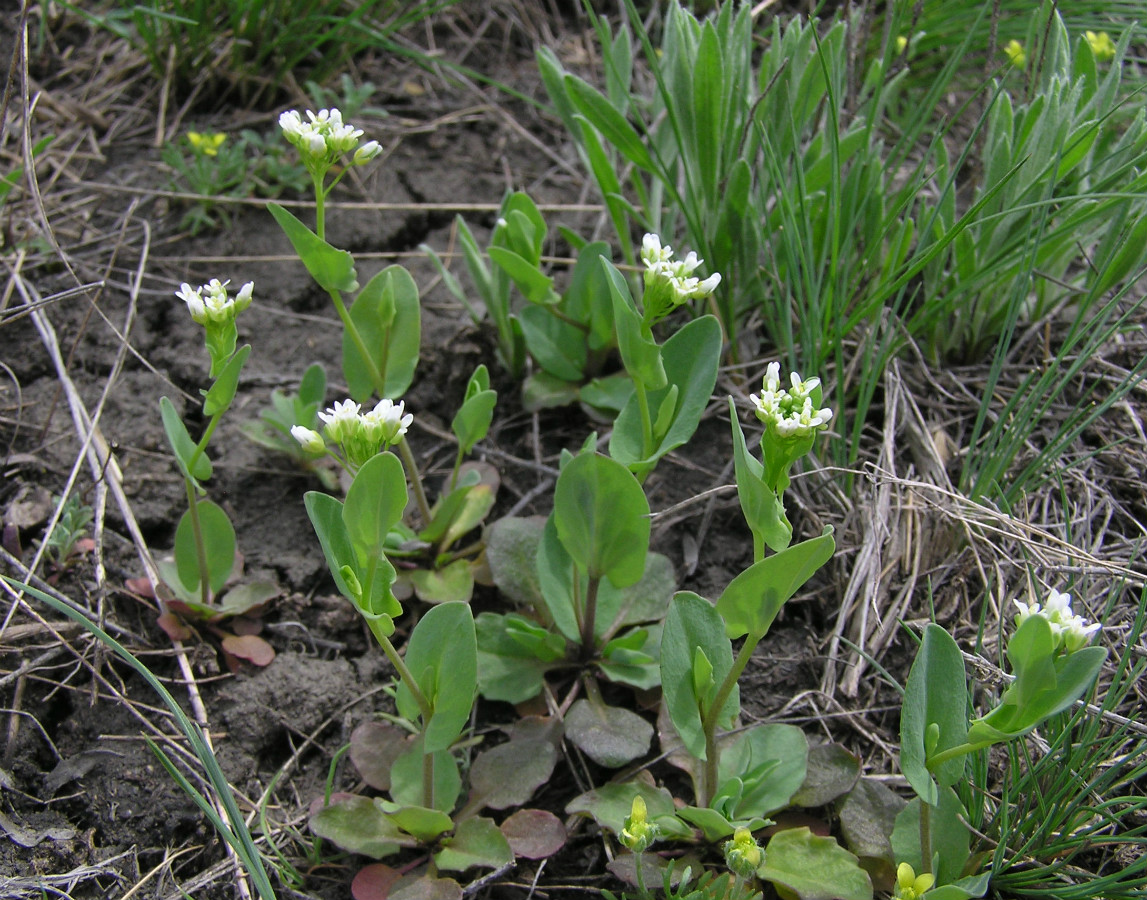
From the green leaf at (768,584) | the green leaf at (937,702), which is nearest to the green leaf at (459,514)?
the green leaf at (768,584)

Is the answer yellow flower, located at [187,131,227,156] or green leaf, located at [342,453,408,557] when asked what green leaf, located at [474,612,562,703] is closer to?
green leaf, located at [342,453,408,557]

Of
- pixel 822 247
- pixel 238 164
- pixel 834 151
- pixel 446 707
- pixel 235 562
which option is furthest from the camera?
pixel 238 164

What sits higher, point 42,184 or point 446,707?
point 42,184

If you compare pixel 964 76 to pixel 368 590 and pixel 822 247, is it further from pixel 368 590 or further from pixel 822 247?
pixel 368 590

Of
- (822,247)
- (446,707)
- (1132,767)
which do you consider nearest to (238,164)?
(822,247)

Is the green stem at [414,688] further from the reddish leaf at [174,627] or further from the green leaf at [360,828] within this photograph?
the reddish leaf at [174,627]

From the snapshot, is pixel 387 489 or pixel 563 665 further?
pixel 563 665

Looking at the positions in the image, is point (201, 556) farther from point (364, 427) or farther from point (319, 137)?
point (319, 137)
